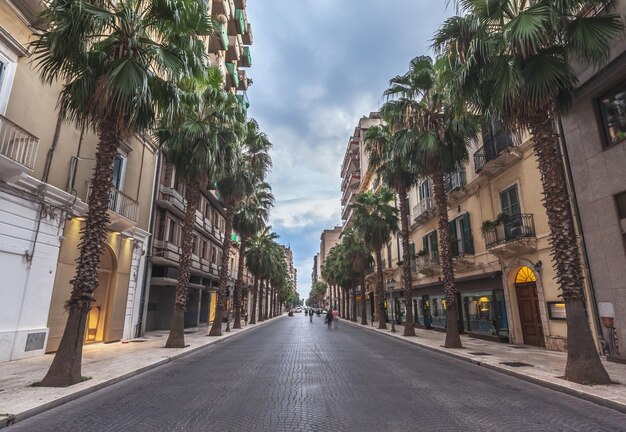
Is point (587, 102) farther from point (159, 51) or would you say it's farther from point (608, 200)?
point (159, 51)

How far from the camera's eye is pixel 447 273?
16.7 metres

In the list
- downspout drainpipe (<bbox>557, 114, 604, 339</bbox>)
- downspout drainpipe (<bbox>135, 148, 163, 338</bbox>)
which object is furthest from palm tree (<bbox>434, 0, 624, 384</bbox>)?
downspout drainpipe (<bbox>135, 148, 163, 338</bbox>)

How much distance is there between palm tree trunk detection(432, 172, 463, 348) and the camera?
51.6 feet

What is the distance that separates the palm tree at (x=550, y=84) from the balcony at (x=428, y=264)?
664 inches

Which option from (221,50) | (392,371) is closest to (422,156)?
(392,371)

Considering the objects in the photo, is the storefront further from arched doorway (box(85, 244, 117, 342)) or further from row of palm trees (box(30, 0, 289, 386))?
arched doorway (box(85, 244, 117, 342))

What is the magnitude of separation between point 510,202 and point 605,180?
589cm

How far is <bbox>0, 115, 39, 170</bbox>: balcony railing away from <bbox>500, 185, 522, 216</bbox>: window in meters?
18.9

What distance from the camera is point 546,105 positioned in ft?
31.6

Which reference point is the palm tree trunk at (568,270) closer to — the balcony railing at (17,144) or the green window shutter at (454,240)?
the green window shutter at (454,240)

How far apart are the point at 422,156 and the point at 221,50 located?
24.8 m

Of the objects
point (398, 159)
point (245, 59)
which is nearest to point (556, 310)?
point (398, 159)

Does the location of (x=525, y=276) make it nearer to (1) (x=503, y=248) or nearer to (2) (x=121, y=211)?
(1) (x=503, y=248)

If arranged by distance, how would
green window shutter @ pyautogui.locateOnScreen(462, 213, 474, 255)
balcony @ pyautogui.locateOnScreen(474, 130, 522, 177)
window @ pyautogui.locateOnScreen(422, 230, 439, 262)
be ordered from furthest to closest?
1. window @ pyautogui.locateOnScreen(422, 230, 439, 262)
2. green window shutter @ pyautogui.locateOnScreen(462, 213, 474, 255)
3. balcony @ pyautogui.locateOnScreen(474, 130, 522, 177)
